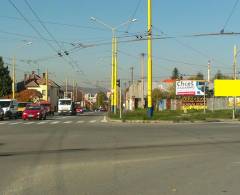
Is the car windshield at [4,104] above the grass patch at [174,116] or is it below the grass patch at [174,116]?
above

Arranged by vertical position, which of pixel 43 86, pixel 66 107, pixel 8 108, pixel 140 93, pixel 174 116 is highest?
pixel 43 86

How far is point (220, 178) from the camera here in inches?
444

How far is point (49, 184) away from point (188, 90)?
80.7 meters

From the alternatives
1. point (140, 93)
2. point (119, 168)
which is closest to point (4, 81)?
point (140, 93)

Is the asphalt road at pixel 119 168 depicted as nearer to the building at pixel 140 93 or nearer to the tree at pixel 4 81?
the tree at pixel 4 81

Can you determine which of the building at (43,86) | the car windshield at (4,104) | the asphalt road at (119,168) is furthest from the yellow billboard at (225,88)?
the building at (43,86)

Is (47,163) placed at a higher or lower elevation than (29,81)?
lower

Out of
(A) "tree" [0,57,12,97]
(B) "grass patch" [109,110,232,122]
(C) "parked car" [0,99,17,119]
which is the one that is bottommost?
(B) "grass patch" [109,110,232,122]

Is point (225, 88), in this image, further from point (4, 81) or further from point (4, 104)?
point (4, 81)

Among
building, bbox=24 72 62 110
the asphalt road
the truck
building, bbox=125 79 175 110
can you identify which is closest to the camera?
the asphalt road

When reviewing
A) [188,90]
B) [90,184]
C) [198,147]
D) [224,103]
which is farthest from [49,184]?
[224,103]

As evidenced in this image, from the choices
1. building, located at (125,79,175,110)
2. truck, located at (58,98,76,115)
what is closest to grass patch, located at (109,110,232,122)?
truck, located at (58,98,76,115)

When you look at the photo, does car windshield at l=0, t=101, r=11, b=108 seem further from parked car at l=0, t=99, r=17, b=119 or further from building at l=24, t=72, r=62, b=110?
building at l=24, t=72, r=62, b=110

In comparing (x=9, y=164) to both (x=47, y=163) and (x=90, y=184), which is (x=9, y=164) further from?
(x=90, y=184)
